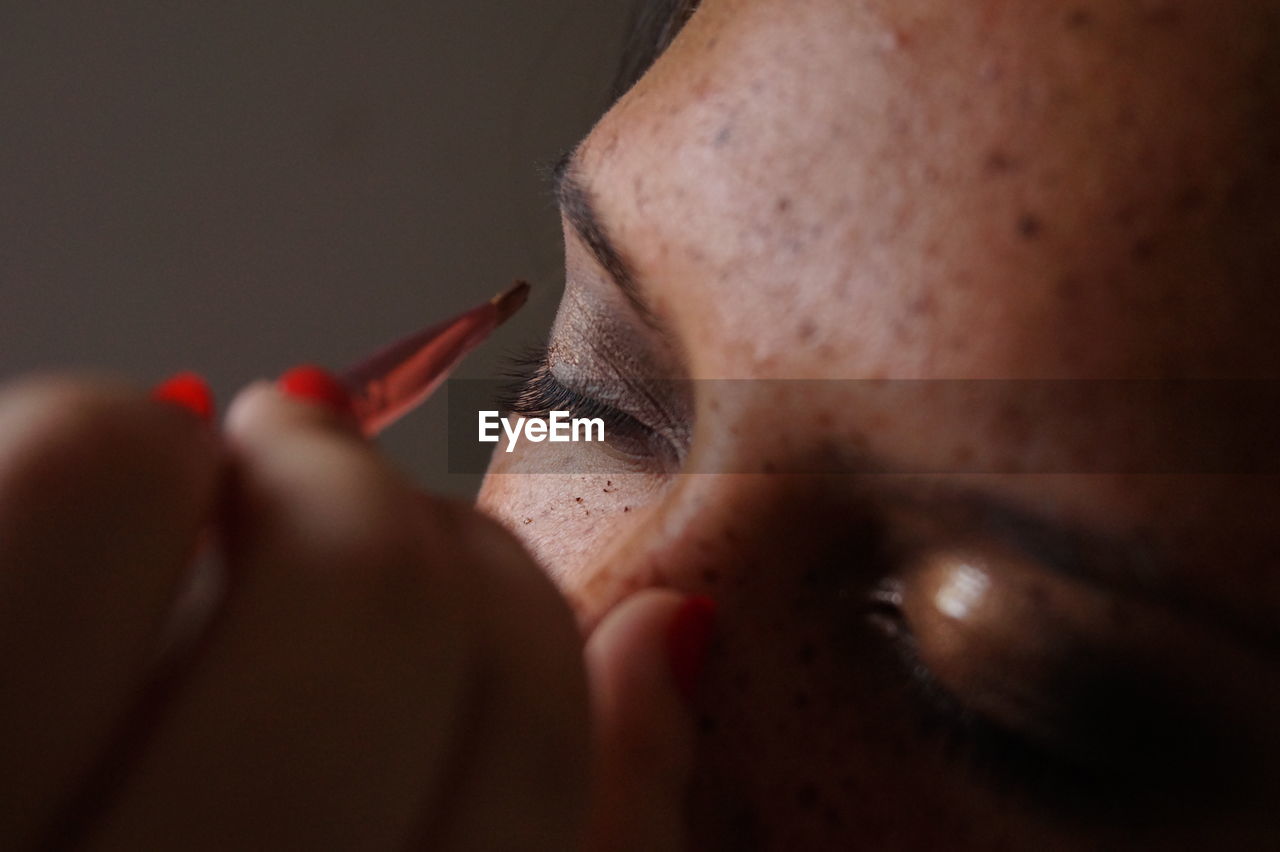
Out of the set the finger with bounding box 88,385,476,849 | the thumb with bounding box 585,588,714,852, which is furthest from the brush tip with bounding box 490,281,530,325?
the finger with bounding box 88,385,476,849

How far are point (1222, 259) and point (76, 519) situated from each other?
384 millimetres

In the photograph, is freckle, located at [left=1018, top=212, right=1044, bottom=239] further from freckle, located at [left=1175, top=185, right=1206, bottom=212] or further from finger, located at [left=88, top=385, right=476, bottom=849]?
finger, located at [left=88, top=385, right=476, bottom=849]

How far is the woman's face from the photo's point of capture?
13.8 inches

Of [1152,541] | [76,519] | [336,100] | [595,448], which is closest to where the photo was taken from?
[76,519]

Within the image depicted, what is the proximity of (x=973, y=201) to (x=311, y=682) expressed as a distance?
0.31 meters

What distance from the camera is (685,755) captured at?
385mm

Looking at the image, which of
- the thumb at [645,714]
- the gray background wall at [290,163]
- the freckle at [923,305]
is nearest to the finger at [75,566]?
the thumb at [645,714]

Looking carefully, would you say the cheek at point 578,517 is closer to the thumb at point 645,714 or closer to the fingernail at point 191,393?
the thumb at point 645,714

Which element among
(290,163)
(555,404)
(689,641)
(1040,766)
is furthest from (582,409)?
(290,163)

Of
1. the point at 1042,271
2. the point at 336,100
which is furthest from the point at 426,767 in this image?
the point at 336,100

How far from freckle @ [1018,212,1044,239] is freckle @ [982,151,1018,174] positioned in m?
0.02

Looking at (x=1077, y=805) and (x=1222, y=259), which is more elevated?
(x=1222, y=259)

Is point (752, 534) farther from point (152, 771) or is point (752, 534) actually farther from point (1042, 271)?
point (152, 771)

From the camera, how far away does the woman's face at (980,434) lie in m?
0.35
